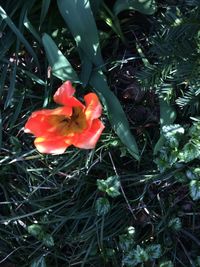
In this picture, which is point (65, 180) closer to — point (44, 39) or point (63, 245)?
point (63, 245)

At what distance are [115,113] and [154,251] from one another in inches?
17.2

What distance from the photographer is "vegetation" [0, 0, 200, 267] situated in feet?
5.23

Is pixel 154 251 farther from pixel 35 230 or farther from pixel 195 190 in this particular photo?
pixel 35 230

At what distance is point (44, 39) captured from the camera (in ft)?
4.88

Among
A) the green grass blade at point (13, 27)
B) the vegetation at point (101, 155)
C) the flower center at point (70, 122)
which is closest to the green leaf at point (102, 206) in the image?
the vegetation at point (101, 155)

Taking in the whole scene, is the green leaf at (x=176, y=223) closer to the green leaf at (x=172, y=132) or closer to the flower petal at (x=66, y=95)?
the green leaf at (x=172, y=132)

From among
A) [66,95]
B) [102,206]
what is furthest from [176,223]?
[66,95]

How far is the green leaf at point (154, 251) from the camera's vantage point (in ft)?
5.39

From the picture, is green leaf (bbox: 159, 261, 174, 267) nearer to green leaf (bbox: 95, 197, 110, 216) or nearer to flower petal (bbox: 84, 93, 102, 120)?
green leaf (bbox: 95, 197, 110, 216)

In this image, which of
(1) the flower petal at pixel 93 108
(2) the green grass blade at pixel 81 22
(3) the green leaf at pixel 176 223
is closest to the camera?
(1) the flower petal at pixel 93 108

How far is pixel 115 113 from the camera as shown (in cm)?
160

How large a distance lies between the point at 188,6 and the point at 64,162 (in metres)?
0.62

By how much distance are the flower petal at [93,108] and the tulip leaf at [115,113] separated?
0.15 metres

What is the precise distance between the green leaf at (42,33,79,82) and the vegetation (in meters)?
0.07
